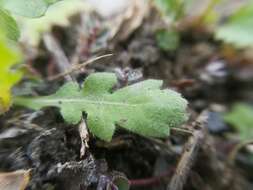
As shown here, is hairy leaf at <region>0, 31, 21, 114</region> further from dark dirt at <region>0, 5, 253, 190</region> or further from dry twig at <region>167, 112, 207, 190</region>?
dry twig at <region>167, 112, 207, 190</region>

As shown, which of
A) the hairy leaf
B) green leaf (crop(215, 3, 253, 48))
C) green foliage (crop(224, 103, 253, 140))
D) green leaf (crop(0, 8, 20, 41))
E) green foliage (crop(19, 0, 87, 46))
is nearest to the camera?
the hairy leaf

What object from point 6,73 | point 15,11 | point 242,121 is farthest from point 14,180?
point 242,121

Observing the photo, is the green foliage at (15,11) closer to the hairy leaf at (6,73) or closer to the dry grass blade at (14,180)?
the hairy leaf at (6,73)

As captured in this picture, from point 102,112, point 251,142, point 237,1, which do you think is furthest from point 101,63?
point 237,1

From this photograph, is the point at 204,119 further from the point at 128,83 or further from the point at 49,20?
the point at 49,20

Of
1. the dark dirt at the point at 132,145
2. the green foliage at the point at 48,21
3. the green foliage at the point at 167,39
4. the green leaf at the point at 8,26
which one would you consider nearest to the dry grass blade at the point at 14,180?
the dark dirt at the point at 132,145

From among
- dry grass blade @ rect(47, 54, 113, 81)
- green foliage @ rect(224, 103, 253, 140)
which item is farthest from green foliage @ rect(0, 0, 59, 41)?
green foliage @ rect(224, 103, 253, 140)

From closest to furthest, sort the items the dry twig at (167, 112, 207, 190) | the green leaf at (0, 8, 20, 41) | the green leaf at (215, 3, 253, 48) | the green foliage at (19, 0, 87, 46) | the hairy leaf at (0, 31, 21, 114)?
the hairy leaf at (0, 31, 21, 114), the green leaf at (0, 8, 20, 41), the dry twig at (167, 112, 207, 190), the green foliage at (19, 0, 87, 46), the green leaf at (215, 3, 253, 48)
